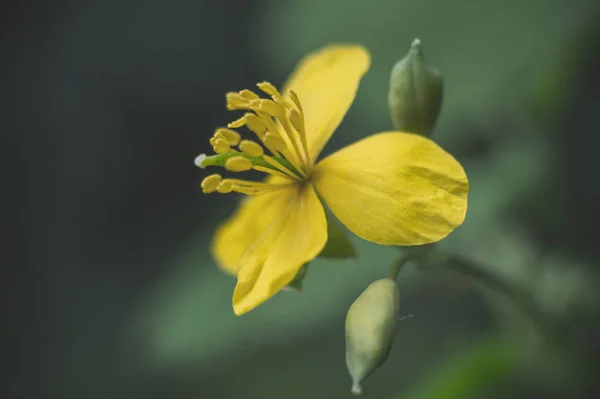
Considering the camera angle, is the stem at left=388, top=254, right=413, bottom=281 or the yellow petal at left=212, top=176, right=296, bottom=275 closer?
the stem at left=388, top=254, right=413, bottom=281

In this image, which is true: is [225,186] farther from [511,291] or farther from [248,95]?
[511,291]

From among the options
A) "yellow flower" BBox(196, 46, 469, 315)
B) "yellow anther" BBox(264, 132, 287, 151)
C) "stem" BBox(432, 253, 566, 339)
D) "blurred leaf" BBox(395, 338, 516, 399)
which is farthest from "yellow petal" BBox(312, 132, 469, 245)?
"blurred leaf" BBox(395, 338, 516, 399)

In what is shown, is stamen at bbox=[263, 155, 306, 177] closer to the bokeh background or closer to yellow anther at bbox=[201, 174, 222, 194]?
yellow anther at bbox=[201, 174, 222, 194]

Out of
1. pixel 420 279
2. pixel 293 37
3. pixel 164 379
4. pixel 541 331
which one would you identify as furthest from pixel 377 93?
pixel 164 379

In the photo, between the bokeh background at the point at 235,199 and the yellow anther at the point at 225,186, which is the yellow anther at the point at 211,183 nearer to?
the yellow anther at the point at 225,186

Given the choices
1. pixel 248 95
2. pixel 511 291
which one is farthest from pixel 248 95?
pixel 511 291

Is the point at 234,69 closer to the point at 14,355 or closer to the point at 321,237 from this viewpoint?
the point at 14,355

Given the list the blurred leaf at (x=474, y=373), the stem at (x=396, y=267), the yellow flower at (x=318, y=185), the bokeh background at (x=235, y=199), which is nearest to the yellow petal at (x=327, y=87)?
the yellow flower at (x=318, y=185)
